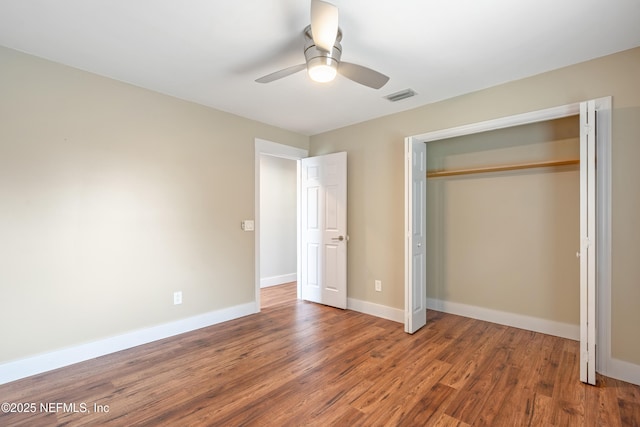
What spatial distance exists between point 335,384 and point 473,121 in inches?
110

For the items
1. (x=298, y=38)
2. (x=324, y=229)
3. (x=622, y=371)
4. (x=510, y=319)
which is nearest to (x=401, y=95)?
(x=298, y=38)

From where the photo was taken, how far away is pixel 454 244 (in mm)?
3725

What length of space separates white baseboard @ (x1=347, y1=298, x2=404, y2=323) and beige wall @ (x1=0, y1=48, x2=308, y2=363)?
1497mm

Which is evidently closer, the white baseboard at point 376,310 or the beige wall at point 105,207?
the beige wall at point 105,207

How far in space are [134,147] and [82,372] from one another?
6.54 ft

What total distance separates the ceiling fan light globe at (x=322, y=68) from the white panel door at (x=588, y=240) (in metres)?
1.89

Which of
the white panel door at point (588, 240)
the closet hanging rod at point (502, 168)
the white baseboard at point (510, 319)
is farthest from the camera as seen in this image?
the white baseboard at point (510, 319)

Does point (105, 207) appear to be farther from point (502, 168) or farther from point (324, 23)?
point (502, 168)

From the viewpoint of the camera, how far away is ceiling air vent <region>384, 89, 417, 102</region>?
3.07m

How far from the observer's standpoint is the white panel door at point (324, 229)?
4102mm

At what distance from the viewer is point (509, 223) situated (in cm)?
333

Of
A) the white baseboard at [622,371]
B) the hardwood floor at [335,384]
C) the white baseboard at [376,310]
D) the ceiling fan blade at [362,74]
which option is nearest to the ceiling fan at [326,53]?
the ceiling fan blade at [362,74]

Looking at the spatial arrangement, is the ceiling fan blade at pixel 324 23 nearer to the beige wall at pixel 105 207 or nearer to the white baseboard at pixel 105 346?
the beige wall at pixel 105 207

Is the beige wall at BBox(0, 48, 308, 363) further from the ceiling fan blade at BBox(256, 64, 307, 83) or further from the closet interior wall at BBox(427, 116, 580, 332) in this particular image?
the closet interior wall at BBox(427, 116, 580, 332)
